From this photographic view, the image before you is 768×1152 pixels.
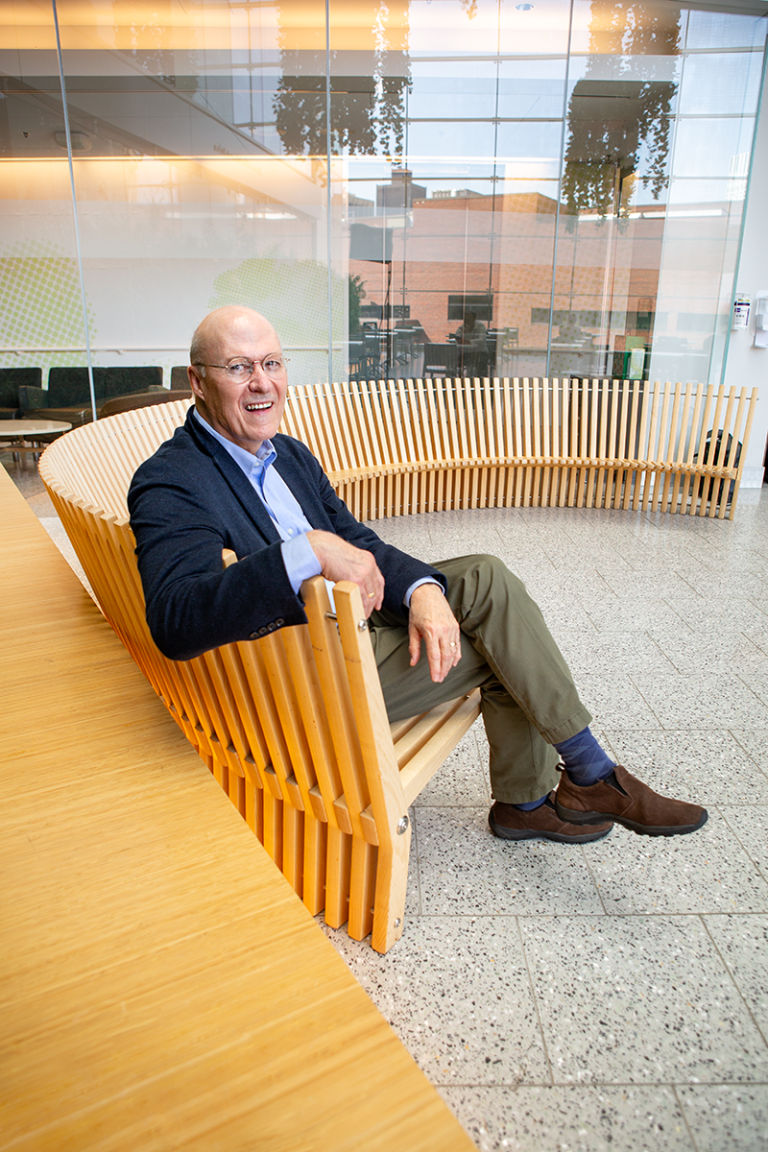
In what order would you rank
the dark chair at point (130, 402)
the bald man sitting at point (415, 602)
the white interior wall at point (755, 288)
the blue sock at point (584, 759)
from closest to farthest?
the bald man sitting at point (415, 602) → the blue sock at point (584, 759) → the dark chair at point (130, 402) → the white interior wall at point (755, 288)

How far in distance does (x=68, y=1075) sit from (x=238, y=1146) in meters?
0.23

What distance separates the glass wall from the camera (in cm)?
706

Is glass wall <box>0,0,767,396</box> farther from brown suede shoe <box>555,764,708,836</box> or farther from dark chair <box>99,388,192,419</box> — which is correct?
brown suede shoe <box>555,764,708,836</box>

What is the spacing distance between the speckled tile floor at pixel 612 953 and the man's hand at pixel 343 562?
1.01 metres

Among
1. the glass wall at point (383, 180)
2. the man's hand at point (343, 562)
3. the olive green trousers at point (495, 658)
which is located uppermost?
the glass wall at point (383, 180)

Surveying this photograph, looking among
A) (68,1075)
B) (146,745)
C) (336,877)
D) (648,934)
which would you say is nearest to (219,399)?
(146,745)

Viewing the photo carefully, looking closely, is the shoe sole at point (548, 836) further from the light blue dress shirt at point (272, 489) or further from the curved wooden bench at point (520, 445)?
the curved wooden bench at point (520, 445)

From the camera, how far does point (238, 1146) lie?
830 millimetres

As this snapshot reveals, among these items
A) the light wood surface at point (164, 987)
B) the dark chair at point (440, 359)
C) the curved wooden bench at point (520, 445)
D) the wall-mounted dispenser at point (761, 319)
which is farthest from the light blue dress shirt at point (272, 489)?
the wall-mounted dispenser at point (761, 319)

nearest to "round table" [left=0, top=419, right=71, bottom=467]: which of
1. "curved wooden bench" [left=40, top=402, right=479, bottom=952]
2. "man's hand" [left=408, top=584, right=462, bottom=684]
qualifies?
"curved wooden bench" [left=40, top=402, right=479, bottom=952]

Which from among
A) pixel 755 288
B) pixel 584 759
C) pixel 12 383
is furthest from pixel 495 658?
pixel 755 288

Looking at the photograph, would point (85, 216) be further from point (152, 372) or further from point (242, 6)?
point (242, 6)

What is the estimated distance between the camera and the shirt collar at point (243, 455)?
7.13ft

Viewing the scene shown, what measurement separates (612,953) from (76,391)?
22.5 feet
